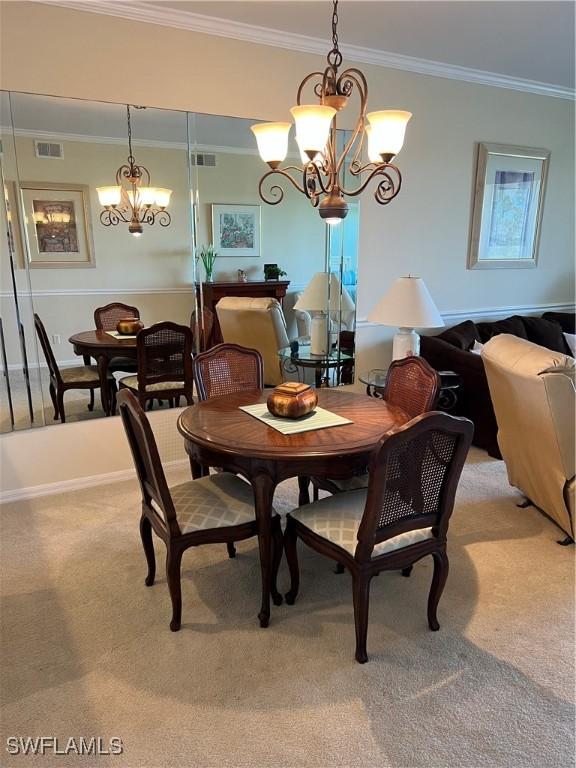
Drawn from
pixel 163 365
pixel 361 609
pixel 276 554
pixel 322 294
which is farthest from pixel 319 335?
pixel 361 609

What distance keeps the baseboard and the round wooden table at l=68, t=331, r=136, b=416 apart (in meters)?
0.41

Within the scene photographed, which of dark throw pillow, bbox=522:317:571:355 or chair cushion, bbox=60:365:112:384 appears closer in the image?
chair cushion, bbox=60:365:112:384

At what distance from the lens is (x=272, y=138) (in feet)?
6.66

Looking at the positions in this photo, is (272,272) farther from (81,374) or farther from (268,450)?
(268,450)

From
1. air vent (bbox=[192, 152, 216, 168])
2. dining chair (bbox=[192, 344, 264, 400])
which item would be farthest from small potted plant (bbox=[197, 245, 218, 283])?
dining chair (bbox=[192, 344, 264, 400])

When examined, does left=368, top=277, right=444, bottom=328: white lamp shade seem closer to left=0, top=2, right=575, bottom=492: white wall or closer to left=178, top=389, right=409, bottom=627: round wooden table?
left=0, top=2, right=575, bottom=492: white wall

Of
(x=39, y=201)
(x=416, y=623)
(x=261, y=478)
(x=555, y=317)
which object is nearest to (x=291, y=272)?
(x=39, y=201)

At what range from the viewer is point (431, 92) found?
3916mm

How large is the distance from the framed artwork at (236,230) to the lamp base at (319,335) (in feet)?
2.12

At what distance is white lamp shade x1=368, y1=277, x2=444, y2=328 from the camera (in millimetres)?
3266

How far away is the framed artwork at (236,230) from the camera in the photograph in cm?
343

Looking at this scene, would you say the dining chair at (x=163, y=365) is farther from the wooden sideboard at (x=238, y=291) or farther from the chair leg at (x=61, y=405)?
the chair leg at (x=61, y=405)

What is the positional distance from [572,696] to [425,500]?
80 cm

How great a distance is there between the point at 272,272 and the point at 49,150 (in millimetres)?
1561
